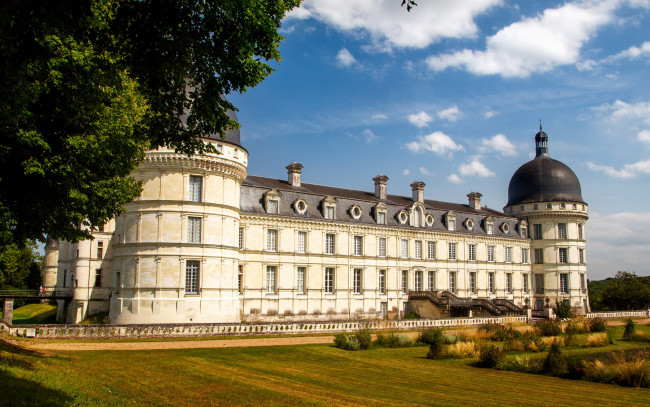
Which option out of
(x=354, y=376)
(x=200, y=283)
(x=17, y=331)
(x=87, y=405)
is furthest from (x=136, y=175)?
(x=87, y=405)

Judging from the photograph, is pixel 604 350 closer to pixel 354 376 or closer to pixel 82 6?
pixel 354 376

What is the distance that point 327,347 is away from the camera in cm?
2308

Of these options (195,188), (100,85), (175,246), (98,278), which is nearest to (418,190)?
(195,188)

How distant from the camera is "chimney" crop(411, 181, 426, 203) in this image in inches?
1947

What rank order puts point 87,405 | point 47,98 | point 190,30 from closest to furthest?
point 87,405 < point 190,30 < point 47,98

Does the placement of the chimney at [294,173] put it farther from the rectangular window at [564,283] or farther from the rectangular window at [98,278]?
the rectangular window at [564,283]

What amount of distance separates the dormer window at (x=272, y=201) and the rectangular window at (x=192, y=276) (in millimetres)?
8623

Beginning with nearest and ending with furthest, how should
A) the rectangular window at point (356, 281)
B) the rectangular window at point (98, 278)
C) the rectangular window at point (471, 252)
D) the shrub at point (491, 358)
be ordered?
1. the shrub at point (491, 358)
2. the rectangular window at point (98, 278)
3. the rectangular window at point (356, 281)
4. the rectangular window at point (471, 252)

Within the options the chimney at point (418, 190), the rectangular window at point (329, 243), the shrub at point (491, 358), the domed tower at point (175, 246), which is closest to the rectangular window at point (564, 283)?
the chimney at point (418, 190)

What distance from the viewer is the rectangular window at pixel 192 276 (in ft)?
102

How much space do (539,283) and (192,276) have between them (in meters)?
38.3

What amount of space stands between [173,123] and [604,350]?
19.4m

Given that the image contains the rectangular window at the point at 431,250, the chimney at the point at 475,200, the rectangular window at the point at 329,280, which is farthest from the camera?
the chimney at the point at 475,200

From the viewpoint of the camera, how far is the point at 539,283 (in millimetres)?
55812
